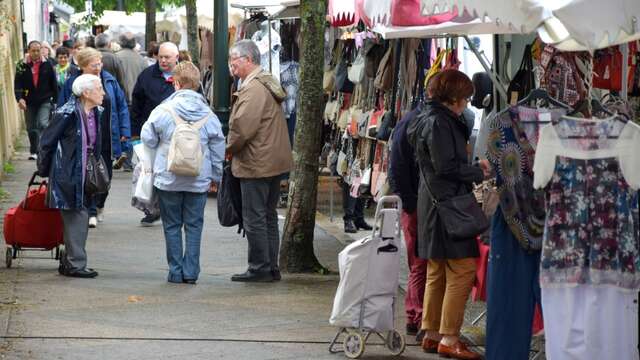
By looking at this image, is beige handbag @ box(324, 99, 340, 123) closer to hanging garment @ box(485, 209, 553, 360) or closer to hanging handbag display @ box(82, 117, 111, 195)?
hanging handbag display @ box(82, 117, 111, 195)

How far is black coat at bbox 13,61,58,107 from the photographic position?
21406 millimetres

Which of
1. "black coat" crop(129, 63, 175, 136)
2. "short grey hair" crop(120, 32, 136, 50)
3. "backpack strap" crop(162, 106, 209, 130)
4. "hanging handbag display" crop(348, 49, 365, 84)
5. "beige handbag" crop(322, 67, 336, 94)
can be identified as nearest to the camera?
"backpack strap" crop(162, 106, 209, 130)

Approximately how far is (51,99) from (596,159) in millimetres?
15382

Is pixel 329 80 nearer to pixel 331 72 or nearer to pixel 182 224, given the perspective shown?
pixel 331 72

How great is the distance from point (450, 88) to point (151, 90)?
7.61 m

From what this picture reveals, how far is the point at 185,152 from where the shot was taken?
35.9 ft

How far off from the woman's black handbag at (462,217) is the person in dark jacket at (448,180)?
0.21 ft

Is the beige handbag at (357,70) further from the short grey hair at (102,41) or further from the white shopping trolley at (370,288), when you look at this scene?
the short grey hair at (102,41)

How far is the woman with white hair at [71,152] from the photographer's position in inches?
442

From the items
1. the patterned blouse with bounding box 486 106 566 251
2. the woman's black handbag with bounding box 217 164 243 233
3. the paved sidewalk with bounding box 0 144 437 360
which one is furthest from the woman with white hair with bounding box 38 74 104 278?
the patterned blouse with bounding box 486 106 566 251

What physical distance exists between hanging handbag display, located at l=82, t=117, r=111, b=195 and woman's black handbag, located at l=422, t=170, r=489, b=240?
12.4 feet

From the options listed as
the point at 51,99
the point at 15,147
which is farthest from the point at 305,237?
the point at 15,147

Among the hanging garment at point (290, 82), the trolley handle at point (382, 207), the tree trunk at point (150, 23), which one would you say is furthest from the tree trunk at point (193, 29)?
the trolley handle at point (382, 207)

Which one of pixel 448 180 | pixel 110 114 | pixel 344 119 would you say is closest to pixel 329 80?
pixel 344 119
